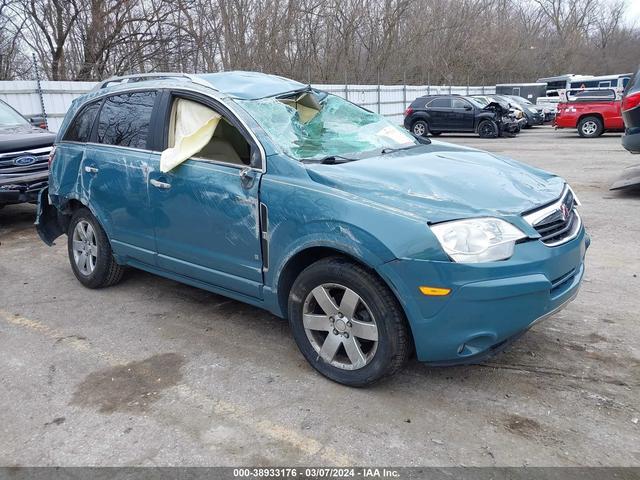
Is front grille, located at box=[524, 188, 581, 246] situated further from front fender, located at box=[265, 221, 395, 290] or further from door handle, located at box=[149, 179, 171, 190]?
door handle, located at box=[149, 179, 171, 190]

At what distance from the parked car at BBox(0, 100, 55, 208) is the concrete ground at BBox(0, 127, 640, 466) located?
2.99m

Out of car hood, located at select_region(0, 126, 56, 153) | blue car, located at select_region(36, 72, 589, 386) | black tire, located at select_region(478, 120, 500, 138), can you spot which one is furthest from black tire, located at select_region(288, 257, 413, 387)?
black tire, located at select_region(478, 120, 500, 138)

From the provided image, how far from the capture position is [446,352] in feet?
9.54

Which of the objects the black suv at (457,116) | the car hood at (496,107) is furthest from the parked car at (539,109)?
the car hood at (496,107)

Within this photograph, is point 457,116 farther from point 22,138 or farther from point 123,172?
point 123,172

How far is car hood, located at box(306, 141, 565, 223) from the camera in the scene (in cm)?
297

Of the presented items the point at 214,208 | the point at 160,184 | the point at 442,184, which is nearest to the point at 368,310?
the point at 442,184

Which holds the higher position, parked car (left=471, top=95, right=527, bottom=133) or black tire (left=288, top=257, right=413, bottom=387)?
parked car (left=471, top=95, right=527, bottom=133)

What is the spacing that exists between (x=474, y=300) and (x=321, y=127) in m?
Answer: 1.94

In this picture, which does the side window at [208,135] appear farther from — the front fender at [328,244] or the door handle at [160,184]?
the front fender at [328,244]

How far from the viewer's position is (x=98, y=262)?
4914 mm

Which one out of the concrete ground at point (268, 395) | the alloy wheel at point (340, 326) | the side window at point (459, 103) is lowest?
the concrete ground at point (268, 395)

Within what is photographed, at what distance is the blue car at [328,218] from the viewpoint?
2850mm

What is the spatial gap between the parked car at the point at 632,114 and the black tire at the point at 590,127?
11.3 m
